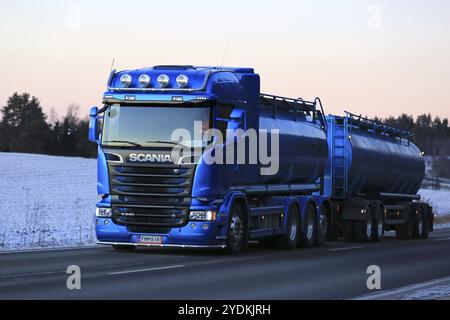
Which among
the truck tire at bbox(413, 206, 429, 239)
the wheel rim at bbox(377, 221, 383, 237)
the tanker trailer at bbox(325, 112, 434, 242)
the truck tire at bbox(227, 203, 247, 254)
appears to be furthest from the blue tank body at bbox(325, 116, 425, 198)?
the truck tire at bbox(227, 203, 247, 254)

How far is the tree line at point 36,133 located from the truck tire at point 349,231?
319 ft

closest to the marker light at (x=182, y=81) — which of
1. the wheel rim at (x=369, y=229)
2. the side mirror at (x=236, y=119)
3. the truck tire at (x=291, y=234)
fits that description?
the side mirror at (x=236, y=119)

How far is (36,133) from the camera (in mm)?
136375

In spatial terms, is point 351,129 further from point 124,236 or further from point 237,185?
point 124,236

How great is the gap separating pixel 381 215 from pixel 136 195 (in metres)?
12.3

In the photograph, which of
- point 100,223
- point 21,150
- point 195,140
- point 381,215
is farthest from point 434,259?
point 21,150

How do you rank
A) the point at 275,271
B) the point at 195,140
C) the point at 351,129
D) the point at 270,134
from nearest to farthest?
the point at 275,271
the point at 195,140
the point at 270,134
the point at 351,129

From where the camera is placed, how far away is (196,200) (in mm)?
19109

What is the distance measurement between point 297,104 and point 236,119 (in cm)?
507

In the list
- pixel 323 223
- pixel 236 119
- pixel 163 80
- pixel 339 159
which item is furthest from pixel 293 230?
pixel 163 80

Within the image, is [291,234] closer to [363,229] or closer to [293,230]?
[293,230]

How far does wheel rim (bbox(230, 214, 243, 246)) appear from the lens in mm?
19906

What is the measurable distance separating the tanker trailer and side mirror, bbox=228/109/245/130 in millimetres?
6568

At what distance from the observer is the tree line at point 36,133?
126750mm
